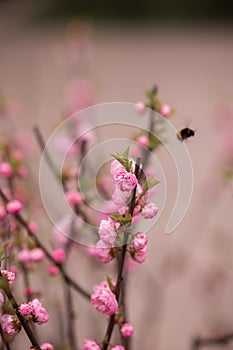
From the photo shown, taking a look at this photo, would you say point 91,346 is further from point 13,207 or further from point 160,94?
point 160,94

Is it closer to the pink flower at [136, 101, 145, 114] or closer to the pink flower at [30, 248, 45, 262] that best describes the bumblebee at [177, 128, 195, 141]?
the pink flower at [136, 101, 145, 114]

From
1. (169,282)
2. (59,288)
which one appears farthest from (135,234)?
(169,282)

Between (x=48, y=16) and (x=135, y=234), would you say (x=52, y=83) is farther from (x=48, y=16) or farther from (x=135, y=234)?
(x=135, y=234)

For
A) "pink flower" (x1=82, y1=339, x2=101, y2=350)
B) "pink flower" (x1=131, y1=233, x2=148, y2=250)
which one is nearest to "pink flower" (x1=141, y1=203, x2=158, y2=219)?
"pink flower" (x1=131, y1=233, x2=148, y2=250)

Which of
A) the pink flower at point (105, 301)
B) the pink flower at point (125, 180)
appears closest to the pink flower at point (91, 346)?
the pink flower at point (105, 301)

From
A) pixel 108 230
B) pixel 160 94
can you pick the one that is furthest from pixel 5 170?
pixel 160 94
